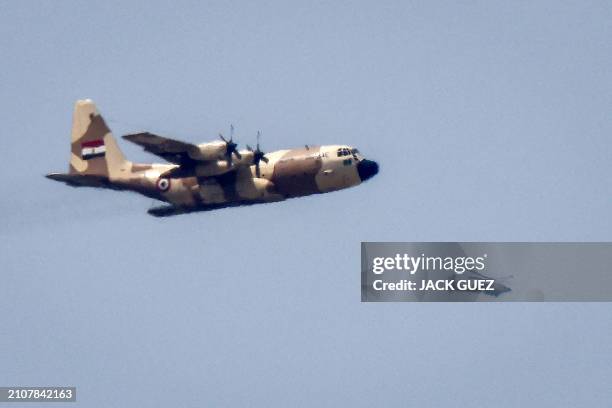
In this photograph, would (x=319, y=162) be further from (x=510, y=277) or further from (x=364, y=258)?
(x=510, y=277)

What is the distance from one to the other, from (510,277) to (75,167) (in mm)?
22668

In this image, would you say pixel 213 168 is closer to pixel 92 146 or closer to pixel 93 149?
pixel 93 149

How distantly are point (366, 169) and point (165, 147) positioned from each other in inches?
376

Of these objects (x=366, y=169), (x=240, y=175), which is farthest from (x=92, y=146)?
(x=366, y=169)

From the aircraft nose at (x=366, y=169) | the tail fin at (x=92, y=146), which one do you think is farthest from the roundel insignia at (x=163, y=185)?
the aircraft nose at (x=366, y=169)

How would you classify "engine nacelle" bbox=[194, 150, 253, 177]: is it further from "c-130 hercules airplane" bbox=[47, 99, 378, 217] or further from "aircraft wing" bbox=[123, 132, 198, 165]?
"aircraft wing" bbox=[123, 132, 198, 165]

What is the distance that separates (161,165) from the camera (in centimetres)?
6844

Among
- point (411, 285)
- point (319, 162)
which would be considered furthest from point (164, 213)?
point (411, 285)

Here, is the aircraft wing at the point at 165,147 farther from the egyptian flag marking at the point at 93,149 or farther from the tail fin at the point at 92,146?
the egyptian flag marking at the point at 93,149

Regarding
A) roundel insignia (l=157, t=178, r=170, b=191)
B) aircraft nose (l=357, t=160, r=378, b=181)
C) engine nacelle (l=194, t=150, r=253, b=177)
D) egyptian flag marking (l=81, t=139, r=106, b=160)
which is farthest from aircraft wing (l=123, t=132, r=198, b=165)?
aircraft nose (l=357, t=160, r=378, b=181)

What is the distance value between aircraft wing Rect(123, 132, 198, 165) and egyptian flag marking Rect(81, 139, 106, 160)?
6.32 meters

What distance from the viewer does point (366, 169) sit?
66875 millimetres

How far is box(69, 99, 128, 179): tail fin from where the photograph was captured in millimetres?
70250

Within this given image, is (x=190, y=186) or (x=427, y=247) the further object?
(x=427, y=247)
